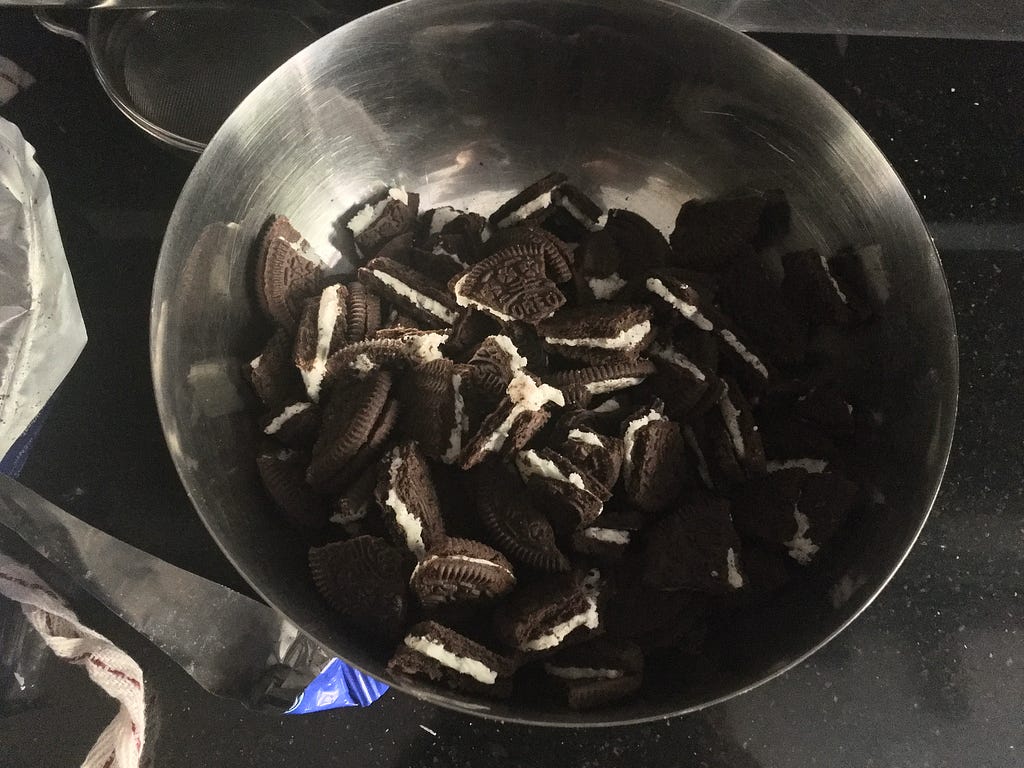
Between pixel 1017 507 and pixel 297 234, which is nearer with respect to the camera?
pixel 297 234

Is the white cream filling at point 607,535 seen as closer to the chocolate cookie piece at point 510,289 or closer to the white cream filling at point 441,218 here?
the chocolate cookie piece at point 510,289

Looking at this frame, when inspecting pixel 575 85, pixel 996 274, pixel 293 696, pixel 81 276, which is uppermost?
pixel 575 85

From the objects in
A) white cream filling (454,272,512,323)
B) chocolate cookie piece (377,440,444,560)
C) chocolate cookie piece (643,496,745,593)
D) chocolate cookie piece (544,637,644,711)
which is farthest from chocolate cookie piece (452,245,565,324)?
chocolate cookie piece (544,637,644,711)

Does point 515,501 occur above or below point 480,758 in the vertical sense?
above

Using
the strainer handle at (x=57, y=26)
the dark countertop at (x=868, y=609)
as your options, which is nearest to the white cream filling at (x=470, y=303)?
the dark countertop at (x=868, y=609)

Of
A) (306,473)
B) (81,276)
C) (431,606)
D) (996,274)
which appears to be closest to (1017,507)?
(996,274)

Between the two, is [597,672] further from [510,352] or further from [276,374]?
[276,374]

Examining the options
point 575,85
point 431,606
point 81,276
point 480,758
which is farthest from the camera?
point 81,276

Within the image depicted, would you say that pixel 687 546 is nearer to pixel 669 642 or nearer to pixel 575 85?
pixel 669 642
